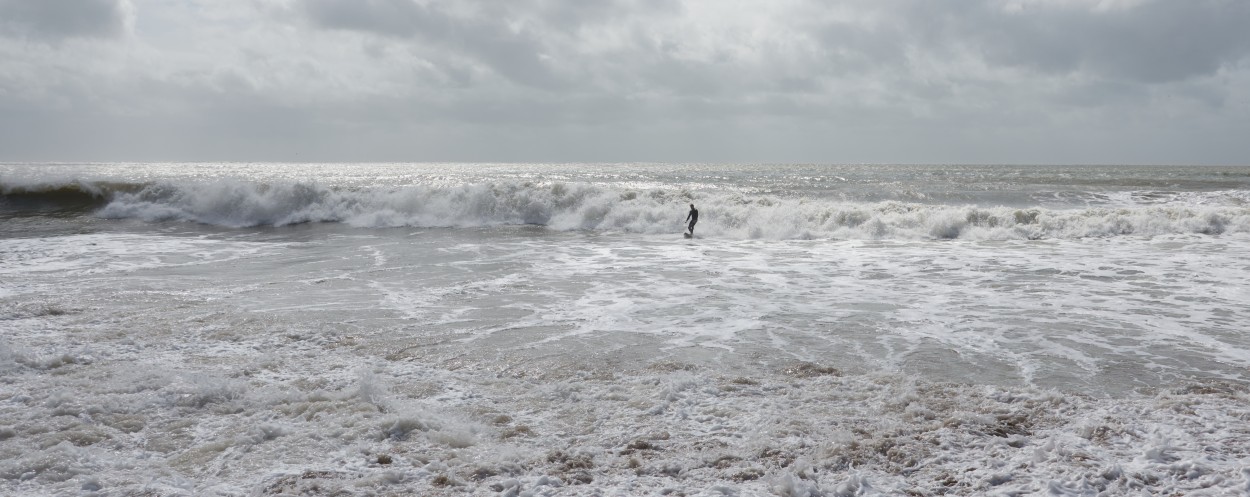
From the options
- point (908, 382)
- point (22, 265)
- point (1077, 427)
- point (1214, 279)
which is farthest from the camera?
point (22, 265)

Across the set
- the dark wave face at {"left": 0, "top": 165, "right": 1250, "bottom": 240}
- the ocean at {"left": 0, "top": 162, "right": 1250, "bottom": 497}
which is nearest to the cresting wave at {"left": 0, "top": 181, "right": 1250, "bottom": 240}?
the dark wave face at {"left": 0, "top": 165, "right": 1250, "bottom": 240}

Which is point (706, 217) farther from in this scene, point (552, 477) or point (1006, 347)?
point (552, 477)

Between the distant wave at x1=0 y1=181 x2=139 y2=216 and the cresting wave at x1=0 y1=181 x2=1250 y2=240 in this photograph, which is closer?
the cresting wave at x1=0 y1=181 x2=1250 y2=240

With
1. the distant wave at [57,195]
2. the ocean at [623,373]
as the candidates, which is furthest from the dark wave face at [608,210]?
the ocean at [623,373]

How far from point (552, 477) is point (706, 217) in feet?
68.7

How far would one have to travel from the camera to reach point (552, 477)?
4.25 meters

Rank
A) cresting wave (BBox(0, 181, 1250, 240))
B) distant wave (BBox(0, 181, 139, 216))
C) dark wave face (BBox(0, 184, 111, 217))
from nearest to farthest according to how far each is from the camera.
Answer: cresting wave (BBox(0, 181, 1250, 240)) → dark wave face (BBox(0, 184, 111, 217)) → distant wave (BBox(0, 181, 139, 216))

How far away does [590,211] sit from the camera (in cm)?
Result: 2631

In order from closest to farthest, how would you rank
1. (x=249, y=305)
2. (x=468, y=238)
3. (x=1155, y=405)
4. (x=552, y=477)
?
(x=552, y=477)
(x=1155, y=405)
(x=249, y=305)
(x=468, y=238)

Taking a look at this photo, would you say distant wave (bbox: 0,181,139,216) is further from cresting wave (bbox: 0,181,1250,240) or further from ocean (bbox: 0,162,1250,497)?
ocean (bbox: 0,162,1250,497)

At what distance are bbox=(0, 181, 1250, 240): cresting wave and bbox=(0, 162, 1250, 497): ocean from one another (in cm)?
573

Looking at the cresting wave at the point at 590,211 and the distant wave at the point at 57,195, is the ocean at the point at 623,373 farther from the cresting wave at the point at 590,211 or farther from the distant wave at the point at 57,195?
the distant wave at the point at 57,195

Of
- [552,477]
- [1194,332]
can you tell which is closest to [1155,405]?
[1194,332]

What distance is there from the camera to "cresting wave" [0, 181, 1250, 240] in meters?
21.5
